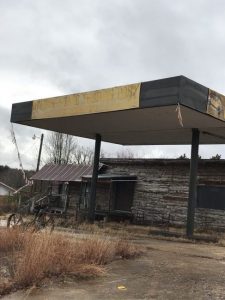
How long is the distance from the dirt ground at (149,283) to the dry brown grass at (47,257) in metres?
0.29

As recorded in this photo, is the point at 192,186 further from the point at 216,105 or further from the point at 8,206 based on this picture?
the point at 8,206

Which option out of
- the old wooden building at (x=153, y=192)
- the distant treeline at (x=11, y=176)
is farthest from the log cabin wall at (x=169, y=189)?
the distant treeline at (x=11, y=176)

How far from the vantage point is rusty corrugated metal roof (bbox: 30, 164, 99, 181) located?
34.8 metres

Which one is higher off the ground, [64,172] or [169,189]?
[64,172]

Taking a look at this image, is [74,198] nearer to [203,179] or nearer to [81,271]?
[203,179]

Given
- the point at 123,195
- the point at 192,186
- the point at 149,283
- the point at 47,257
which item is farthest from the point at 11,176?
the point at 149,283

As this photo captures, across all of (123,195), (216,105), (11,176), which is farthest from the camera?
(11,176)

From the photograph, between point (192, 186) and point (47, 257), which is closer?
point (47, 257)

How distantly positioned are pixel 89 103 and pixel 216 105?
4.80m

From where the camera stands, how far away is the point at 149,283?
9391mm

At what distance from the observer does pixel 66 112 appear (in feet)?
65.2

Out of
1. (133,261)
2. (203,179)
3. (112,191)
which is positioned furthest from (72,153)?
(133,261)

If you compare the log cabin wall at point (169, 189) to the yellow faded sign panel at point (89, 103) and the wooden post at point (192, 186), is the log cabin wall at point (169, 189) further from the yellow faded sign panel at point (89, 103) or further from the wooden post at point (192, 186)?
the yellow faded sign panel at point (89, 103)

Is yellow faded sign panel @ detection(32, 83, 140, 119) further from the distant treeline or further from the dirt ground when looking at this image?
the distant treeline
